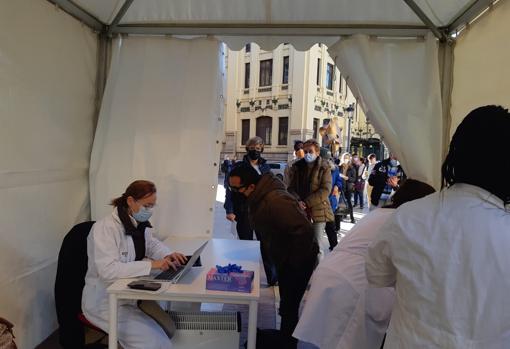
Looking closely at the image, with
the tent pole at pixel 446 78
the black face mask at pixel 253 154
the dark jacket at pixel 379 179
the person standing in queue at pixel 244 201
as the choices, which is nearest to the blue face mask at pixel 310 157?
the person standing in queue at pixel 244 201

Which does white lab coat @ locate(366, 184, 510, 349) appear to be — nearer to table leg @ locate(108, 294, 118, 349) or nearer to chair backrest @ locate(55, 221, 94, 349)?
table leg @ locate(108, 294, 118, 349)

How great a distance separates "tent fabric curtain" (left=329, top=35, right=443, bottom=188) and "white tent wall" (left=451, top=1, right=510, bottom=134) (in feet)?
0.50

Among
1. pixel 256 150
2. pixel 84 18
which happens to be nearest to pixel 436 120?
pixel 256 150

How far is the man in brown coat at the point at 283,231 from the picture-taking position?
209 centimetres

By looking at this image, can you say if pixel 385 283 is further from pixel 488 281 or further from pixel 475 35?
pixel 475 35

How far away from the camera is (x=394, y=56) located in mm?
2947

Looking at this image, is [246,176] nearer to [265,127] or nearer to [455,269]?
[455,269]

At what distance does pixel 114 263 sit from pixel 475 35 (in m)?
2.72

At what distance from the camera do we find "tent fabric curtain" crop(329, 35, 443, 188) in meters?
2.86

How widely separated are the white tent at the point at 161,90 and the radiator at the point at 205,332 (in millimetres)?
1053

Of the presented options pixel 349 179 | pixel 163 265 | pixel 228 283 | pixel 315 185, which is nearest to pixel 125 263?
pixel 163 265

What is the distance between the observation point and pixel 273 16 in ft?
9.69

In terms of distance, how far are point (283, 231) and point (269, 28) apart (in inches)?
70.3

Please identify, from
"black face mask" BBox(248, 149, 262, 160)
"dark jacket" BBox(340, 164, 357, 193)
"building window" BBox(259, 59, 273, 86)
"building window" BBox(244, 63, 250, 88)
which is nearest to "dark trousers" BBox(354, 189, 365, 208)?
"dark jacket" BBox(340, 164, 357, 193)
